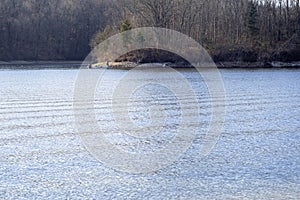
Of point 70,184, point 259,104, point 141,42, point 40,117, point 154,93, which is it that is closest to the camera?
point 70,184

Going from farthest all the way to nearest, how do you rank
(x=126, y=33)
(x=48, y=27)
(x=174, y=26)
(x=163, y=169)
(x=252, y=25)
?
1. (x=48, y=27)
2. (x=174, y=26)
3. (x=252, y=25)
4. (x=126, y=33)
5. (x=163, y=169)

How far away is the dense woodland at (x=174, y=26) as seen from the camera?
49969 mm

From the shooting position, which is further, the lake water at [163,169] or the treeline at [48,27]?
the treeline at [48,27]

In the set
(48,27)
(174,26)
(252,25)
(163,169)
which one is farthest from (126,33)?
(163,169)

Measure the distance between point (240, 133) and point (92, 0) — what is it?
81492 mm

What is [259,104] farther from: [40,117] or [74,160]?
[74,160]

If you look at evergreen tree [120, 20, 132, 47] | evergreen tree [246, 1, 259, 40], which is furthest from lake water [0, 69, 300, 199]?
evergreen tree [246, 1, 259, 40]

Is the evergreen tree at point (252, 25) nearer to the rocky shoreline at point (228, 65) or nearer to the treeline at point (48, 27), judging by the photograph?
the rocky shoreline at point (228, 65)

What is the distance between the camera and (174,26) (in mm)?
54719

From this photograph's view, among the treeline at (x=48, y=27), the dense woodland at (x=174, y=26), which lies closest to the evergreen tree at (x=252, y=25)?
the dense woodland at (x=174, y=26)

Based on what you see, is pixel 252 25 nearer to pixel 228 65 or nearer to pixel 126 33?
pixel 228 65

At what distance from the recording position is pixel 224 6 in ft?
202

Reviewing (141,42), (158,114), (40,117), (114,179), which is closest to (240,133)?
(158,114)

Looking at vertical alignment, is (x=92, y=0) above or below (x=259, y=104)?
above
